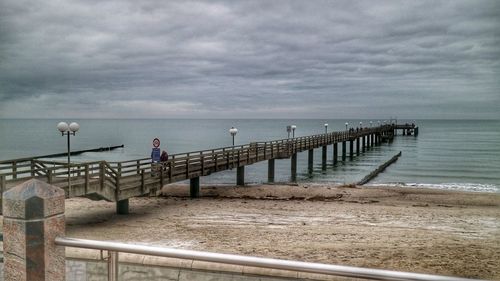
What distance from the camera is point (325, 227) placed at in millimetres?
17984

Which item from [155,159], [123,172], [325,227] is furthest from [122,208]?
[325,227]

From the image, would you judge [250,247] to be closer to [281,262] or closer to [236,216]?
[236,216]

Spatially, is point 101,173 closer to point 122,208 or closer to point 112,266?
point 122,208

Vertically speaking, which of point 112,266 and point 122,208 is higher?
point 112,266

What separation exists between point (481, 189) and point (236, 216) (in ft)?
80.6

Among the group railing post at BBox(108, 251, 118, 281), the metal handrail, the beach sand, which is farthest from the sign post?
the metal handrail

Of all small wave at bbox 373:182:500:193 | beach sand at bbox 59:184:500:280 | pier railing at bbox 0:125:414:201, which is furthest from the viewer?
small wave at bbox 373:182:500:193

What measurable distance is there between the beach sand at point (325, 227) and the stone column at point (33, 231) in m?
9.63

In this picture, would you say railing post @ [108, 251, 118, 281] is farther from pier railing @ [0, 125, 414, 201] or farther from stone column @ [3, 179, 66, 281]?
pier railing @ [0, 125, 414, 201]

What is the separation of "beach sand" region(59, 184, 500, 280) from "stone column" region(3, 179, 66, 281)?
9.63m

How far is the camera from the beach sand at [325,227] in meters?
13.5

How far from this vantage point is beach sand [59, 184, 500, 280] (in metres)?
13.5

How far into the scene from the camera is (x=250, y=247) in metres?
14.5

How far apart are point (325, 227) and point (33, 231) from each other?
14.9 meters
